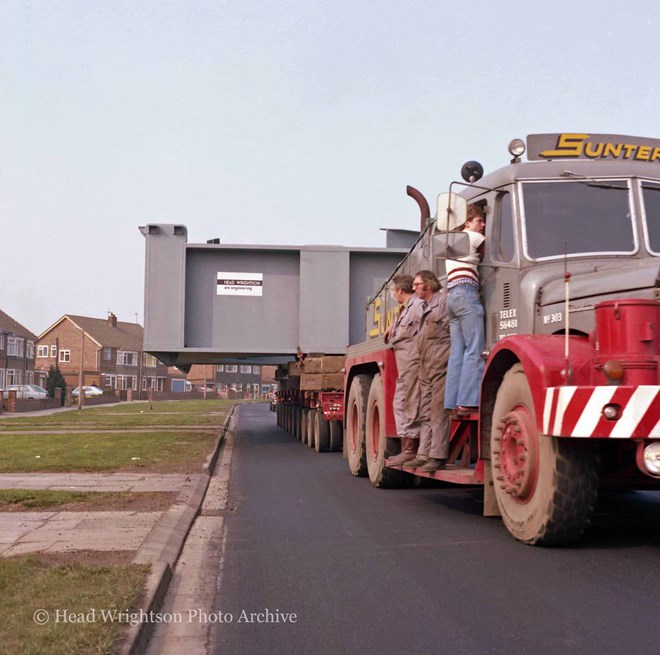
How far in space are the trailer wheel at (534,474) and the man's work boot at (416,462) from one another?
138 centimetres

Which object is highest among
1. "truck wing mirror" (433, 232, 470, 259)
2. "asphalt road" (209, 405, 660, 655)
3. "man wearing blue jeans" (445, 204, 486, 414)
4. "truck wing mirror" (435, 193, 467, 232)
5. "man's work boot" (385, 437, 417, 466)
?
"truck wing mirror" (435, 193, 467, 232)

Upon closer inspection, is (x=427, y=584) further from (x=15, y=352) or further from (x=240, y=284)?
(x=15, y=352)

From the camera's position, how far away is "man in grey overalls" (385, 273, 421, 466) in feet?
27.9

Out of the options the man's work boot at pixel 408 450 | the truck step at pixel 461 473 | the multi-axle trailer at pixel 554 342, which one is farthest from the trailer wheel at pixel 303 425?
the truck step at pixel 461 473

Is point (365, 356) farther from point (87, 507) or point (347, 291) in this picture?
point (347, 291)

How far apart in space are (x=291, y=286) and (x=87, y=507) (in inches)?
389

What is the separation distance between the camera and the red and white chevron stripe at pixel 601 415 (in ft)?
17.2

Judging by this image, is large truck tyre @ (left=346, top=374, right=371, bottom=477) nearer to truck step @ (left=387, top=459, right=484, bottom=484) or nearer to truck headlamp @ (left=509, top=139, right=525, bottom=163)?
truck step @ (left=387, top=459, right=484, bottom=484)

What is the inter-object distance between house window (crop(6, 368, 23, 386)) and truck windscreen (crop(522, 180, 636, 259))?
72.2 meters

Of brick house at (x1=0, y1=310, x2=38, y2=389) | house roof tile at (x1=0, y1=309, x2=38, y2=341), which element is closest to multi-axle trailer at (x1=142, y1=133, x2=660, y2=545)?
brick house at (x1=0, y1=310, x2=38, y2=389)

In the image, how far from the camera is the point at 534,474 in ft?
19.9

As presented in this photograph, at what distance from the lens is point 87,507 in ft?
28.3

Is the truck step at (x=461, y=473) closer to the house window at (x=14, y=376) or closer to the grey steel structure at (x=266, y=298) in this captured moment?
the grey steel structure at (x=266, y=298)

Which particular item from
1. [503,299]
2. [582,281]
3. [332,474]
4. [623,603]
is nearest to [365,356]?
[332,474]
